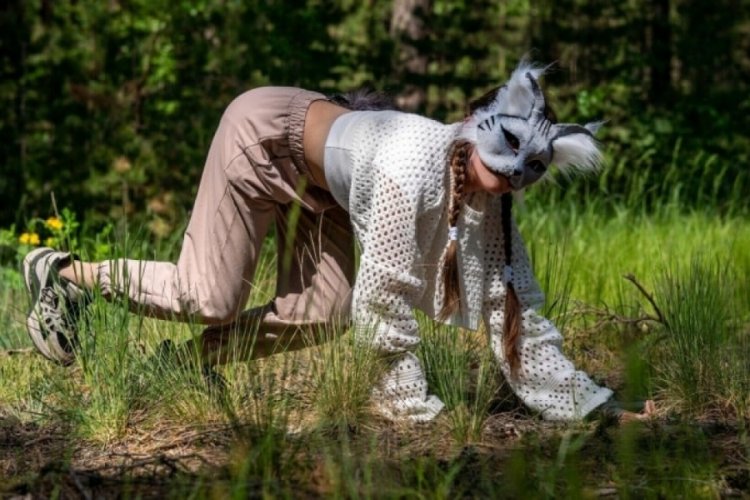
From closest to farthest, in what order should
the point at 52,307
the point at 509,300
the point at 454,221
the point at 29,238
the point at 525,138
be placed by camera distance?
the point at 525,138 < the point at 454,221 < the point at 509,300 < the point at 52,307 < the point at 29,238

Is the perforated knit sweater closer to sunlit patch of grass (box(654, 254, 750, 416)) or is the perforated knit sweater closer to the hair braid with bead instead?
the hair braid with bead

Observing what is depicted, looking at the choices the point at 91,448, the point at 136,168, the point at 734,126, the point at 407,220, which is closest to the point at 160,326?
the point at 91,448

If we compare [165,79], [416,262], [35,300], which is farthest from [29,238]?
[416,262]

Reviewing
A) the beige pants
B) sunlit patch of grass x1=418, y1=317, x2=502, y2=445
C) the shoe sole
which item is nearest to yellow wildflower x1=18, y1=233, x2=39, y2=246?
the shoe sole

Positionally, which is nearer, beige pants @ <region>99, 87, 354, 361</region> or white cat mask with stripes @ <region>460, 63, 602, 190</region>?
white cat mask with stripes @ <region>460, 63, 602, 190</region>

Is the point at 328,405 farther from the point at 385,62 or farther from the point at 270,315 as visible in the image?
the point at 385,62

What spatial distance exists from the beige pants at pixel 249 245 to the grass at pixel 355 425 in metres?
0.12

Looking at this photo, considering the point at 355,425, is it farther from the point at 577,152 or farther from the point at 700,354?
the point at 700,354

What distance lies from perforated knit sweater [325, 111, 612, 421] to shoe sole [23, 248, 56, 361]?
109cm

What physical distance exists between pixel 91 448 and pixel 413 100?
A: 5.00m

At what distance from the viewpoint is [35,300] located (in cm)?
411

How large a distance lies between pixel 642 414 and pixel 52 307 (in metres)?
1.88

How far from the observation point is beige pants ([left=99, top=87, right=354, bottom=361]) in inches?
150

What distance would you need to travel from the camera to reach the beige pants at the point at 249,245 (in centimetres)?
382
